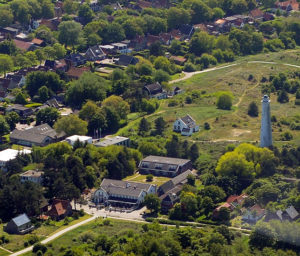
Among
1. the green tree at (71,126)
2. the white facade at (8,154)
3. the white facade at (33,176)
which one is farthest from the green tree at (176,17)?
the white facade at (33,176)

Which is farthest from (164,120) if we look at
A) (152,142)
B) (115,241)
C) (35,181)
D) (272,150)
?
(115,241)

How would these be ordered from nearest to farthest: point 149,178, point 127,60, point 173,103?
1. point 149,178
2. point 173,103
3. point 127,60

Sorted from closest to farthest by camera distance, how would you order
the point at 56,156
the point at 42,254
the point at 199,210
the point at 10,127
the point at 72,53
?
the point at 42,254, the point at 199,210, the point at 56,156, the point at 10,127, the point at 72,53

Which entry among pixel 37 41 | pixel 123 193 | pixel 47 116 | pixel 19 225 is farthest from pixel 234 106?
pixel 19 225

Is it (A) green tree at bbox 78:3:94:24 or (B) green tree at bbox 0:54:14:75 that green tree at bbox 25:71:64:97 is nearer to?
(B) green tree at bbox 0:54:14:75

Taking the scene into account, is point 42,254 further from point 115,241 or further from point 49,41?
point 49,41

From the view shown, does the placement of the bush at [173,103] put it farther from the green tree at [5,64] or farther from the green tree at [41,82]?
the green tree at [5,64]

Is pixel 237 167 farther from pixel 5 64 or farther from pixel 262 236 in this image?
pixel 5 64
